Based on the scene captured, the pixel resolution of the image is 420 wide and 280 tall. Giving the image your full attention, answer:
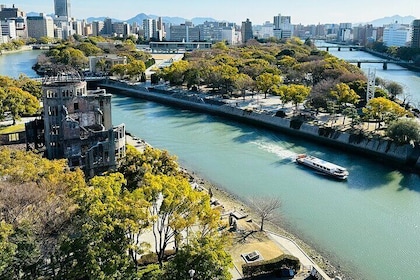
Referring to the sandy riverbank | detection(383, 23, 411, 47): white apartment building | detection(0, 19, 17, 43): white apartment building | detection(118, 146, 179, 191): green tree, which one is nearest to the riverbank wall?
the sandy riverbank

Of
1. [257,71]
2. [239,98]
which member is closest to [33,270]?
[239,98]

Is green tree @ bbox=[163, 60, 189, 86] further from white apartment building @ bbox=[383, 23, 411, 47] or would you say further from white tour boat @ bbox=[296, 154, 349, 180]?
white apartment building @ bbox=[383, 23, 411, 47]

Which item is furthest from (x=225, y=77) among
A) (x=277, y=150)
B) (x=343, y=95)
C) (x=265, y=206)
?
(x=265, y=206)

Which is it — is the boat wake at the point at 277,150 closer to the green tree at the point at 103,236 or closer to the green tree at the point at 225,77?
the green tree at the point at 225,77

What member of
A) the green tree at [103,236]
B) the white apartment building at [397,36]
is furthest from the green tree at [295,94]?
the white apartment building at [397,36]

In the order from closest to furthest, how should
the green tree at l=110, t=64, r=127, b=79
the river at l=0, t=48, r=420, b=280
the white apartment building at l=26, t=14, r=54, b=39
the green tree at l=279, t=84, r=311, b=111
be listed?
1. the river at l=0, t=48, r=420, b=280
2. the green tree at l=279, t=84, r=311, b=111
3. the green tree at l=110, t=64, r=127, b=79
4. the white apartment building at l=26, t=14, r=54, b=39

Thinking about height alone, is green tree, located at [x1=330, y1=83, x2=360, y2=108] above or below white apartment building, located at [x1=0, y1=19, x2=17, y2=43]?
below
